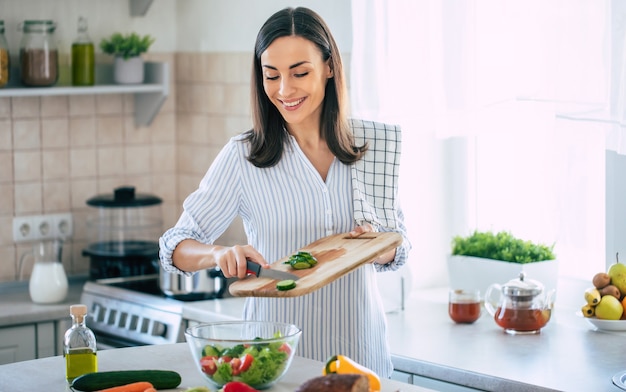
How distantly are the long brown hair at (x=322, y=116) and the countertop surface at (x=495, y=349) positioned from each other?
1.90ft

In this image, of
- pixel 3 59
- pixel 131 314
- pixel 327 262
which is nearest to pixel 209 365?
pixel 327 262

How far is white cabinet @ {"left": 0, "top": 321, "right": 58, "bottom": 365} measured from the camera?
355 cm

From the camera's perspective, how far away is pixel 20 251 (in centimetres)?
401

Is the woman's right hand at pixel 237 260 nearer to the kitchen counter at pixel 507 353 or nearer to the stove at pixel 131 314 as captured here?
the kitchen counter at pixel 507 353

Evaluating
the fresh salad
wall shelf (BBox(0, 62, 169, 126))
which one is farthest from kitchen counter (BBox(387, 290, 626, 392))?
wall shelf (BBox(0, 62, 169, 126))

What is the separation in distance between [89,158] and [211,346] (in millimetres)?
2217

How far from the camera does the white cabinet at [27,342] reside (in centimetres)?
355

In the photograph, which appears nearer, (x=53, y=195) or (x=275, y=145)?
(x=275, y=145)

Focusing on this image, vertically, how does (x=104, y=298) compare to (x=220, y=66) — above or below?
below

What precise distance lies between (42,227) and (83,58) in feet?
2.13

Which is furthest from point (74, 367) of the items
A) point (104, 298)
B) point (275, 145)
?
point (104, 298)

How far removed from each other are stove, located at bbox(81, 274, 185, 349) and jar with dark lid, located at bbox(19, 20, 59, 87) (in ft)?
2.45

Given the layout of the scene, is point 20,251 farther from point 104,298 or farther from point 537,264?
point 537,264

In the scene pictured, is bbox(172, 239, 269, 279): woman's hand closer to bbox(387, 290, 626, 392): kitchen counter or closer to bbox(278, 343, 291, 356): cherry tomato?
bbox(278, 343, 291, 356): cherry tomato
